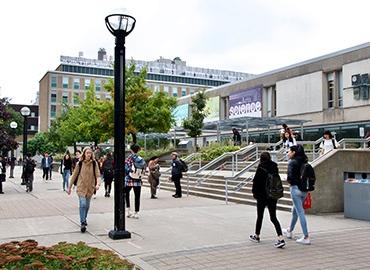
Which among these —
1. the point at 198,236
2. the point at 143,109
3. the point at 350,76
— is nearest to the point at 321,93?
the point at 350,76

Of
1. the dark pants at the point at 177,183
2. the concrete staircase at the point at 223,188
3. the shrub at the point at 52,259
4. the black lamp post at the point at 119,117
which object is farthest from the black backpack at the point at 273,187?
the dark pants at the point at 177,183

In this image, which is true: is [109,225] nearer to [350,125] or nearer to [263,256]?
[263,256]

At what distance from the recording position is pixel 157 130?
32812mm

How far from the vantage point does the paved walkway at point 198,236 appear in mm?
6613

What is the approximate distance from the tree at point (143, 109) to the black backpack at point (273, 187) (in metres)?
23.8

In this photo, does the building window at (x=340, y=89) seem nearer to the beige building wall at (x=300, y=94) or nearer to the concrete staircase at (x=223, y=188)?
the beige building wall at (x=300, y=94)

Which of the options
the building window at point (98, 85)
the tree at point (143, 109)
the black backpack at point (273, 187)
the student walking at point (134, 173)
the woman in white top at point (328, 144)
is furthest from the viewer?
the building window at point (98, 85)

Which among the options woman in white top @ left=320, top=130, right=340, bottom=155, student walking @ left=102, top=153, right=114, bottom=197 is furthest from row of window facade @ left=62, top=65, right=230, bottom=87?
woman in white top @ left=320, top=130, right=340, bottom=155

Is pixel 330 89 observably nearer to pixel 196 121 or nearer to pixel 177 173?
pixel 196 121

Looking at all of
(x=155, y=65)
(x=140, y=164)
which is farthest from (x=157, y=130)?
(x=155, y=65)

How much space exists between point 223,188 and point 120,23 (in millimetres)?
9090

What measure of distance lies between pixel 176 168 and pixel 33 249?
1093cm

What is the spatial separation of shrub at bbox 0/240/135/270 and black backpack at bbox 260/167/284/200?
295cm

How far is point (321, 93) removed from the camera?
101ft
